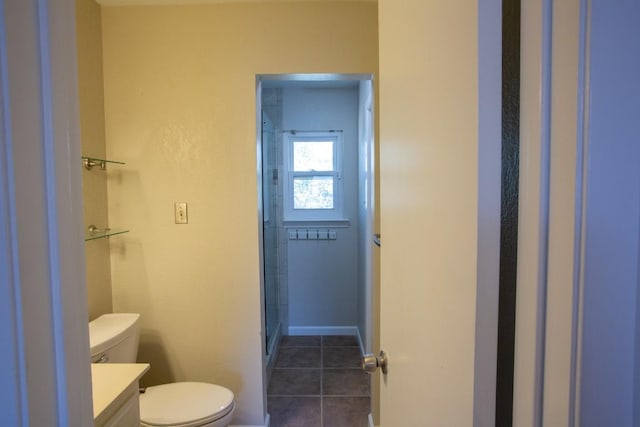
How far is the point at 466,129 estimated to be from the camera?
44 centimetres

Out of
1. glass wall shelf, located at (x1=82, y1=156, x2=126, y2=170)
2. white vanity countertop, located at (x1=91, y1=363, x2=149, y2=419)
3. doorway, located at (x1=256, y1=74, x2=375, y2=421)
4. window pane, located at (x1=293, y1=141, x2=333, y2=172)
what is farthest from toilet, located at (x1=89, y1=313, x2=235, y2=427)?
window pane, located at (x1=293, y1=141, x2=333, y2=172)

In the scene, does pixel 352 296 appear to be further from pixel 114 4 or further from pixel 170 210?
pixel 114 4

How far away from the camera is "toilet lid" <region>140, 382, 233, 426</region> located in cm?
143

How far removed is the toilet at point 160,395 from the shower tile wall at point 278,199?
1214mm

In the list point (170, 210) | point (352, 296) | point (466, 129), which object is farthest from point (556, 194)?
point (352, 296)

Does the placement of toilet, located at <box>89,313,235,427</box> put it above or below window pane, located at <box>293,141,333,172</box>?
below

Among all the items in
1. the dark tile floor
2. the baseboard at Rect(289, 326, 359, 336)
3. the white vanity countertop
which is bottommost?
the dark tile floor

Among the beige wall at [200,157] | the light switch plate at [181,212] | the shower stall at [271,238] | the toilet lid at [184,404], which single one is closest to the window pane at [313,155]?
the shower stall at [271,238]

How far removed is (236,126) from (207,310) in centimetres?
108

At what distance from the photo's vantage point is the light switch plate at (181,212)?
186 centimetres

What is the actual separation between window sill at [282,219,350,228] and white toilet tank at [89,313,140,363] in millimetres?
1611

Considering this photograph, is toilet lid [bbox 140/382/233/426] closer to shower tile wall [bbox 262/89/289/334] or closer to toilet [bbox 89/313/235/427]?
toilet [bbox 89/313/235/427]

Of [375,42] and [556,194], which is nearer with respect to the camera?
[556,194]

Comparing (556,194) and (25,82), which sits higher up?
(25,82)
